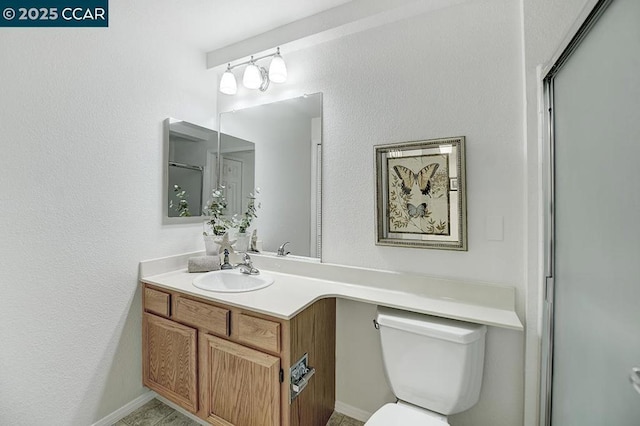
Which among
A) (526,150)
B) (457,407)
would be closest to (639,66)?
(526,150)

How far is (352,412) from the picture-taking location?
65.6 inches

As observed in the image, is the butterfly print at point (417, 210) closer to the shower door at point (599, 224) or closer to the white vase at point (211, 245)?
the shower door at point (599, 224)

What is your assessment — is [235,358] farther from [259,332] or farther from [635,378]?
[635,378]

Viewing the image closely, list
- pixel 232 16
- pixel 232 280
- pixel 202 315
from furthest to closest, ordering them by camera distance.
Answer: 1. pixel 232 280
2. pixel 232 16
3. pixel 202 315

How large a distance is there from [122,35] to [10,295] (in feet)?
5.01

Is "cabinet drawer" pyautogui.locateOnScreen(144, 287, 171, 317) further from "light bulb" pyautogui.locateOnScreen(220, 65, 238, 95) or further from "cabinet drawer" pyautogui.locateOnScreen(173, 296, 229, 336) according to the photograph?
"light bulb" pyautogui.locateOnScreen(220, 65, 238, 95)

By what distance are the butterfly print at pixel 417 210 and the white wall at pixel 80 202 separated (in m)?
1.65

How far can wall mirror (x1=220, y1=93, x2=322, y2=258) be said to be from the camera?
1844 millimetres

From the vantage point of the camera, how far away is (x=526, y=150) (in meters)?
1.25

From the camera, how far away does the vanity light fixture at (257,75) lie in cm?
183

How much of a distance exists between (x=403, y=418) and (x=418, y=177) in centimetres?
113

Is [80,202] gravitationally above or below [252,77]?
below

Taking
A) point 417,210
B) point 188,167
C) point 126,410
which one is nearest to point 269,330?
point 417,210

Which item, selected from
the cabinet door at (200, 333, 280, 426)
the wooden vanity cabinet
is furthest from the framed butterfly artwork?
the cabinet door at (200, 333, 280, 426)
